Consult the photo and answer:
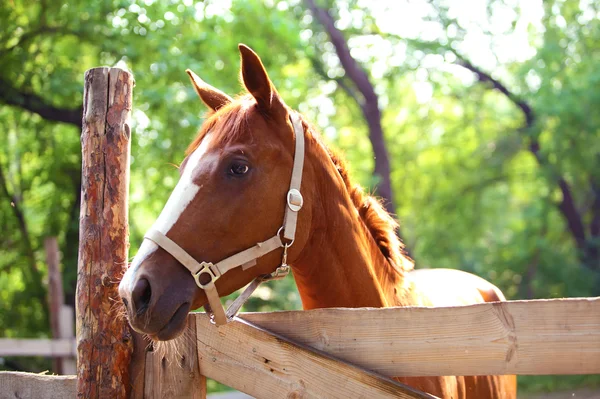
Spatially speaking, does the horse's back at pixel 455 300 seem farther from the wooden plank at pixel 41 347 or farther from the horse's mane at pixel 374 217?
the wooden plank at pixel 41 347

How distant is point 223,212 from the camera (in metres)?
2.18

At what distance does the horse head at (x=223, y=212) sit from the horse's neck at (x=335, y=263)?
0.41ft

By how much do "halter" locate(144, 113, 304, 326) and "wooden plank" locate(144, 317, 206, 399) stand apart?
249mm

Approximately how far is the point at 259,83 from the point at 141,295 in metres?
0.94

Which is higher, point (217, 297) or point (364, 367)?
point (217, 297)

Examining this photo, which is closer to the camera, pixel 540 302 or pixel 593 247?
pixel 540 302

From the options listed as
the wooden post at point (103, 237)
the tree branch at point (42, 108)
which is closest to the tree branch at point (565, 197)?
the tree branch at point (42, 108)

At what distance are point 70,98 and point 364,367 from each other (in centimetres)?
721

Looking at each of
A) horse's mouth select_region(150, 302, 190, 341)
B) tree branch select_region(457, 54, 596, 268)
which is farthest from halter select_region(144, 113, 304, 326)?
tree branch select_region(457, 54, 596, 268)

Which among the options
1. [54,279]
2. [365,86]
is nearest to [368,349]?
[54,279]

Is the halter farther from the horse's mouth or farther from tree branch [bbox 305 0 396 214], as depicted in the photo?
tree branch [bbox 305 0 396 214]

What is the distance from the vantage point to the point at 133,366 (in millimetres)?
2395

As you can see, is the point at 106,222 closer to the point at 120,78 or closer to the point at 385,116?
the point at 120,78

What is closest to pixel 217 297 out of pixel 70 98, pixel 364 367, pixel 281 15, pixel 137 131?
pixel 364 367
